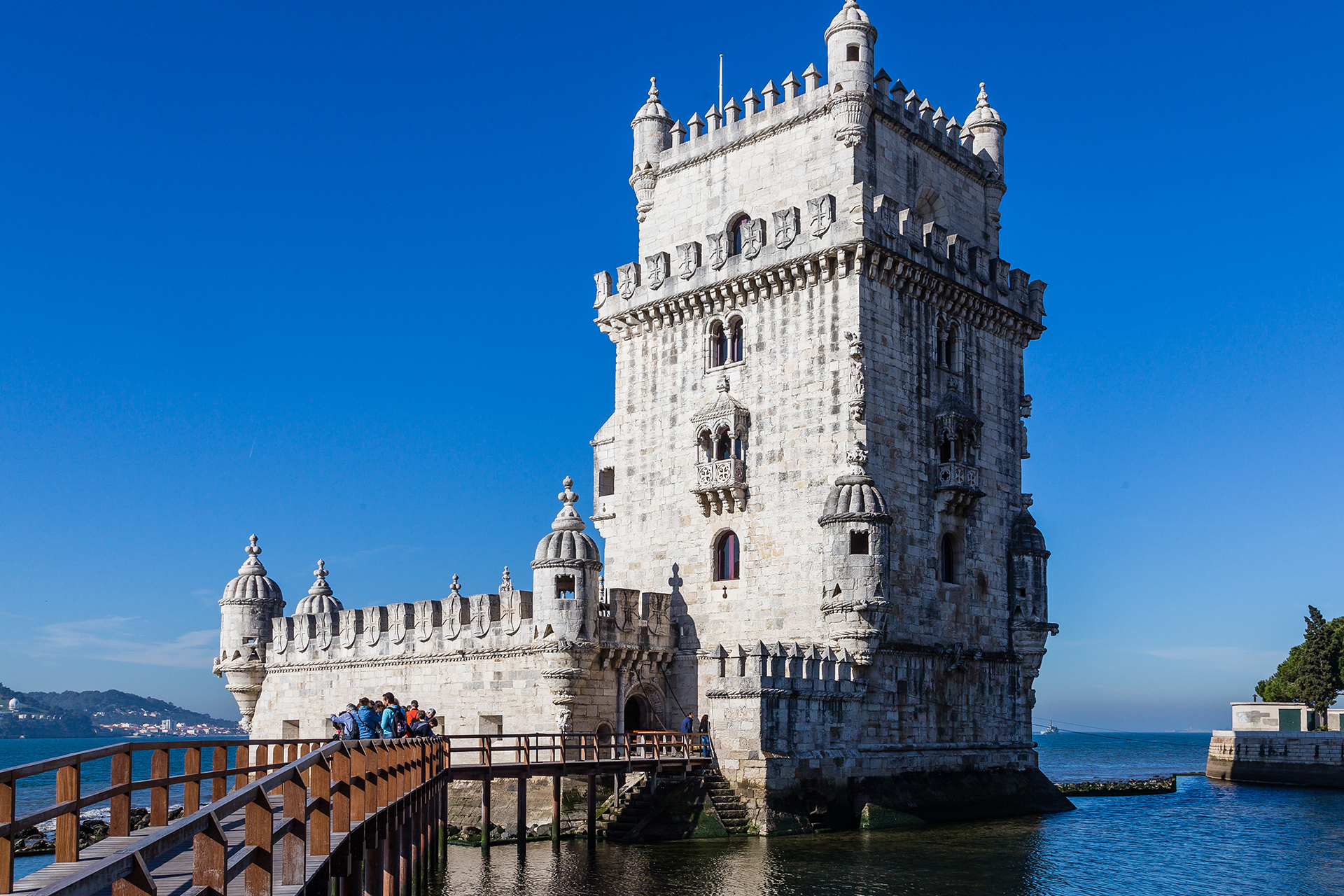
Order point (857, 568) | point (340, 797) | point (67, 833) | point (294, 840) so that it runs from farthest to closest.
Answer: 1. point (857, 568)
2. point (340, 797)
3. point (294, 840)
4. point (67, 833)

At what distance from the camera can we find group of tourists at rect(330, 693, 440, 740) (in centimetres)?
2205

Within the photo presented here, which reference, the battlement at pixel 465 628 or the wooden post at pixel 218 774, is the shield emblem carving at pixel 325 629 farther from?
the wooden post at pixel 218 774

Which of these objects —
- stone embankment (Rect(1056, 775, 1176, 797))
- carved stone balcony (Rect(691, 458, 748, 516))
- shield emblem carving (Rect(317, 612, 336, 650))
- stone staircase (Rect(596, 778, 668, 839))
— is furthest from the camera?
stone embankment (Rect(1056, 775, 1176, 797))

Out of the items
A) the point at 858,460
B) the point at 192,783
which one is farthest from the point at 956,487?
the point at 192,783

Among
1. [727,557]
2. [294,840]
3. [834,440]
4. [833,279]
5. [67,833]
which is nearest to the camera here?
[67,833]

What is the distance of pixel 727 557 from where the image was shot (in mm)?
38625

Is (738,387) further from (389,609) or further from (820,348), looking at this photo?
(389,609)

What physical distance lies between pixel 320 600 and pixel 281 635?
262 centimetres

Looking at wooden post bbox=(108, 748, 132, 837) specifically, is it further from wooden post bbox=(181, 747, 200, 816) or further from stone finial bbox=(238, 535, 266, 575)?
stone finial bbox=(238, 535, 266, 575)

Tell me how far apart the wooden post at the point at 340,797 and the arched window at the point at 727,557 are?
81.2 feet

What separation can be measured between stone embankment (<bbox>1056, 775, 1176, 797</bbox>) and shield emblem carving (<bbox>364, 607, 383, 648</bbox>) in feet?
87.3

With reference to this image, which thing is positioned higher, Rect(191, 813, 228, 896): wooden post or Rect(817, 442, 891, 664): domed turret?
Rect(817, 442, 891, 664): domed turret

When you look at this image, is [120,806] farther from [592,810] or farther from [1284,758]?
[1284,758]

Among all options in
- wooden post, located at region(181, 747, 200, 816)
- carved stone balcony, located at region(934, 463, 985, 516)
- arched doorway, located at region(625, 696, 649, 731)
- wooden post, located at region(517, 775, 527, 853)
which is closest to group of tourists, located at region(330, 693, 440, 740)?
wooden post, located at region(517, 775, 527, 853)
